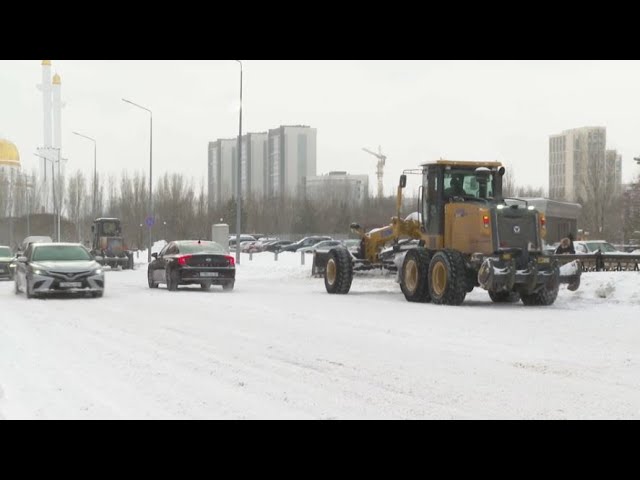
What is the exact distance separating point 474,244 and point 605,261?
424 inches

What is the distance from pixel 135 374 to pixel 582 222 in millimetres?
74339

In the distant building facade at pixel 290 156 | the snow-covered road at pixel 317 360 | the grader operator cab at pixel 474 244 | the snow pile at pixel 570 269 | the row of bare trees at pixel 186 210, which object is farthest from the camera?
the distant building facade at pixel 290 156

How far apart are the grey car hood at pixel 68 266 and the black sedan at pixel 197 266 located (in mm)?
3308

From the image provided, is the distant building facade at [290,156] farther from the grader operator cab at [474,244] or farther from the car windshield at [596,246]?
the grader operator cab at [474,244]

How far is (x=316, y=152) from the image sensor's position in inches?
5581

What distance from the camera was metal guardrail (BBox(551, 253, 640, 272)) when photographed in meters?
25.7

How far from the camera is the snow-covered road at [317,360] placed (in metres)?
7.85

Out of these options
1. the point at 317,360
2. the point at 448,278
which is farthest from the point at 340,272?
the point at 317,360

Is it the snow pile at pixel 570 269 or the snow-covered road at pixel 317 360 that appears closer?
the snow-covered road at pixel 317 360

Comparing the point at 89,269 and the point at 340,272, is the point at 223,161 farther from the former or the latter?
the point at 89,269

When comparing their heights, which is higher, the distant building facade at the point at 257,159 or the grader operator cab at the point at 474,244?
the distant building facade at the point at 257,159

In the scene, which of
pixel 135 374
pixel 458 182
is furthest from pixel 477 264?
pixel 135 374

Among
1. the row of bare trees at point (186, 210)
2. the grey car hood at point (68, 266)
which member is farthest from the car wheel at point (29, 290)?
the row of bare trees at point (186, 210)

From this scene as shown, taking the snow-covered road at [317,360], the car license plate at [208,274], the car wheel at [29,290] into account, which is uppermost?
the car license plate at [208,274]
